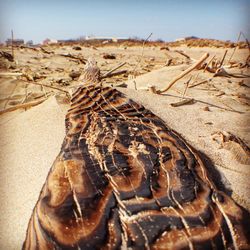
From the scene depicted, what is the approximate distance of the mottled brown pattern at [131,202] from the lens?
101cm

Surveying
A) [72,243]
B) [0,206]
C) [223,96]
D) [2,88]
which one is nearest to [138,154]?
[72,243]

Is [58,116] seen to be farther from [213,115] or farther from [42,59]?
[42,59]

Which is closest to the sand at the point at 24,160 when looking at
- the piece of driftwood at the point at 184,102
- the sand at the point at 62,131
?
the sand at the point at 62,131

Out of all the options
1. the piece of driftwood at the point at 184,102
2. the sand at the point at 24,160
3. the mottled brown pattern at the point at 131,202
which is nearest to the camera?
the mottled brown pattern at the point at 131,202

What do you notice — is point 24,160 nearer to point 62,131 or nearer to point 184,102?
point 62,131

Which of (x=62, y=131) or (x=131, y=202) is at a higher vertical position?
(x=131, y=202)

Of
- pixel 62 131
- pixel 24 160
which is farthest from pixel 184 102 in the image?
pixel 24 160

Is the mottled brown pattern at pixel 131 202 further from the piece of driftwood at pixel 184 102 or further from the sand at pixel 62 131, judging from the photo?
the piece of driftwood at pixel 184 102

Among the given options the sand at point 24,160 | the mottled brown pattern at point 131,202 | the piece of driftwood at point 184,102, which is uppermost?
the mottled brown pattern at point 131,202

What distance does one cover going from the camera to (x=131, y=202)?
112 centimetres

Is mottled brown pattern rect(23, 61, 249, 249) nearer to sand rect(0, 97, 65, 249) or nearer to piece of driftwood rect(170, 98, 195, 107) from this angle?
sand rect(0, 97, 65, 249)

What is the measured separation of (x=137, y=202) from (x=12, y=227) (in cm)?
72

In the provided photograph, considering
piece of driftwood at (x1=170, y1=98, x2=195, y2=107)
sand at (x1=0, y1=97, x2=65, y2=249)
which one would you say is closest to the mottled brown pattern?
sand at (x1=0, y1=97, x2=65, y2=249)

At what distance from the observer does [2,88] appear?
4.01 metres
